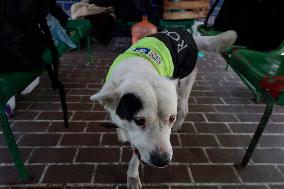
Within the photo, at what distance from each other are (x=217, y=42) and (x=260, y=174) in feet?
4.65

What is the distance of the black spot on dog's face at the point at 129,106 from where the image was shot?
66.7 inches

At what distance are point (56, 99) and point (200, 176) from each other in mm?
2316

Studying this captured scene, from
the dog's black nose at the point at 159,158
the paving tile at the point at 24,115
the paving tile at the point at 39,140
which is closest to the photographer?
the dog's black nose at the point at 159,158

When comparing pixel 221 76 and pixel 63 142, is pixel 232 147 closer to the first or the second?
pixel 63 142

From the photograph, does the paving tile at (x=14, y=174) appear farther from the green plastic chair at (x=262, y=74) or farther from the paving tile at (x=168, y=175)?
the green plastic chair at (x=262, y=74)

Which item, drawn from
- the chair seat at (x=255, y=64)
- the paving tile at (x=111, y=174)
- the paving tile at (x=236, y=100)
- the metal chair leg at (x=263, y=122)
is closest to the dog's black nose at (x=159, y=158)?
the paving tile at (x=111, y=174)

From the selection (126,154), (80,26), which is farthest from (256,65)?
(80,26)

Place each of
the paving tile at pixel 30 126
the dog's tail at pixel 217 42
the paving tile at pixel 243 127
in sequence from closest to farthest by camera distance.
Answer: the dog's tail at pixel 217 42, the paving tile at pixel 30 126, the paving tile at pixel 243 127

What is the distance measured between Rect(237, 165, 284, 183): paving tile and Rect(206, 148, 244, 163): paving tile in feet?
0.50

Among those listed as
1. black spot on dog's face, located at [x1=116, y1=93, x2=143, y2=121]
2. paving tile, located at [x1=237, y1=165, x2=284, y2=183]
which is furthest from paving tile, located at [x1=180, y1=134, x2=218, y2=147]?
black spot on dog's face, located at [x1=116, y1=93, x2=143, y2=121]

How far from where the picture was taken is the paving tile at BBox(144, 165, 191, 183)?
7.70ft

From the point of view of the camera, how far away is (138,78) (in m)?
1.84

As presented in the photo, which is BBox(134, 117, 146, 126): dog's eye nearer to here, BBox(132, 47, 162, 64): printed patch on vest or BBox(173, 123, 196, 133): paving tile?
BBox(132, 47, 162, 64): printed patch on vest

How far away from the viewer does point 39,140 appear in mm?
2854
